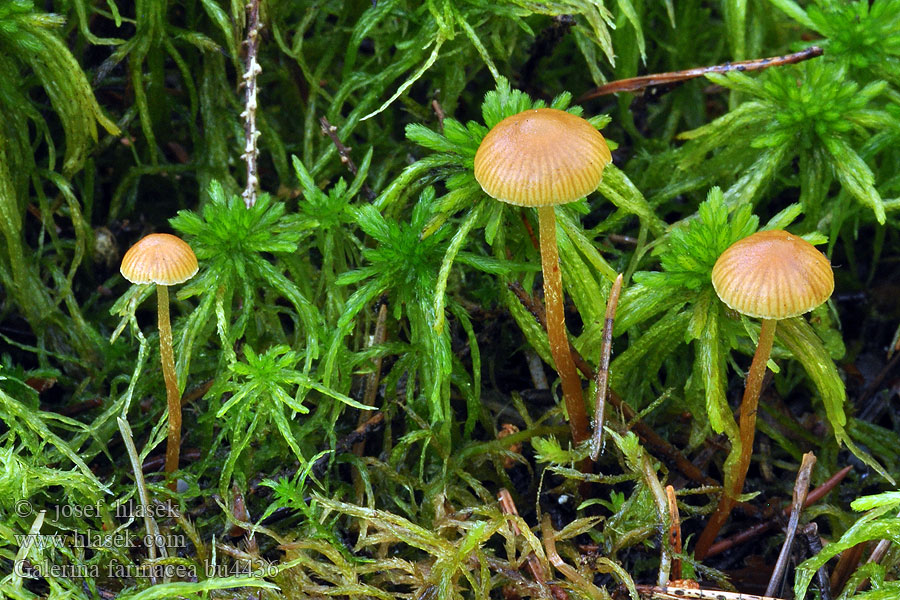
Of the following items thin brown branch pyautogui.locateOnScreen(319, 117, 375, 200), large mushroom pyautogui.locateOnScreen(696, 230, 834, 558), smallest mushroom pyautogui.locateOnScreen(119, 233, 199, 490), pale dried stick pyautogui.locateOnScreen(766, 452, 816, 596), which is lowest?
pale dried stick pyautogui.locateOnScreen(766, 452, 816, 596)

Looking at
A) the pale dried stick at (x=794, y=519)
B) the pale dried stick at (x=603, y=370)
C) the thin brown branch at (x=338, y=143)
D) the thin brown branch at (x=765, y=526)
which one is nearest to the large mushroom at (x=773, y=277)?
the pale dried stick at (x=603, y=370)

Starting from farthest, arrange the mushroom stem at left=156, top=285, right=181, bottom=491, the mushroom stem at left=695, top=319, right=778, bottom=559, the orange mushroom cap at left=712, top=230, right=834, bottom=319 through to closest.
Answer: the mushroom stem at left=156, top=285, right=181, bottom=491 → the mushroom stem at left=695, top=319, right=778, bottom=559 → the orange mushroom cap at left=712, top=230, right=834, bottom=319

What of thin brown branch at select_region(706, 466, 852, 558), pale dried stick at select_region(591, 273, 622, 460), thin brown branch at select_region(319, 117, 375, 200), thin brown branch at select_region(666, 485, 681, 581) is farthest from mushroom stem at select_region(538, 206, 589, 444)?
thin brown branch at select_region(319, 117, 375, 200)

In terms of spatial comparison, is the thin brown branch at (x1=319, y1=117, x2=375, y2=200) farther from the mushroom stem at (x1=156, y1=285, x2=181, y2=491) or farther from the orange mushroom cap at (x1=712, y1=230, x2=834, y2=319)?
the orange mushroom cap at (x1=712, y1=230, x2=834, y2=319)

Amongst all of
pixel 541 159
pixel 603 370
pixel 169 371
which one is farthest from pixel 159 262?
pixel 603 370

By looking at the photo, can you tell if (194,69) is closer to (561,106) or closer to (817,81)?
(561,106)

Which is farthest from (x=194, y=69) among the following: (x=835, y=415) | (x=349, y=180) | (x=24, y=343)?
(x=835, y=415)

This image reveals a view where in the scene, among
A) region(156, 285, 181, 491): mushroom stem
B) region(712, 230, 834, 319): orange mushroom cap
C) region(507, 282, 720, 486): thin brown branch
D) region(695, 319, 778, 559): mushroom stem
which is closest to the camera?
region(712, 230, 834, 319): orange mushroom cap
